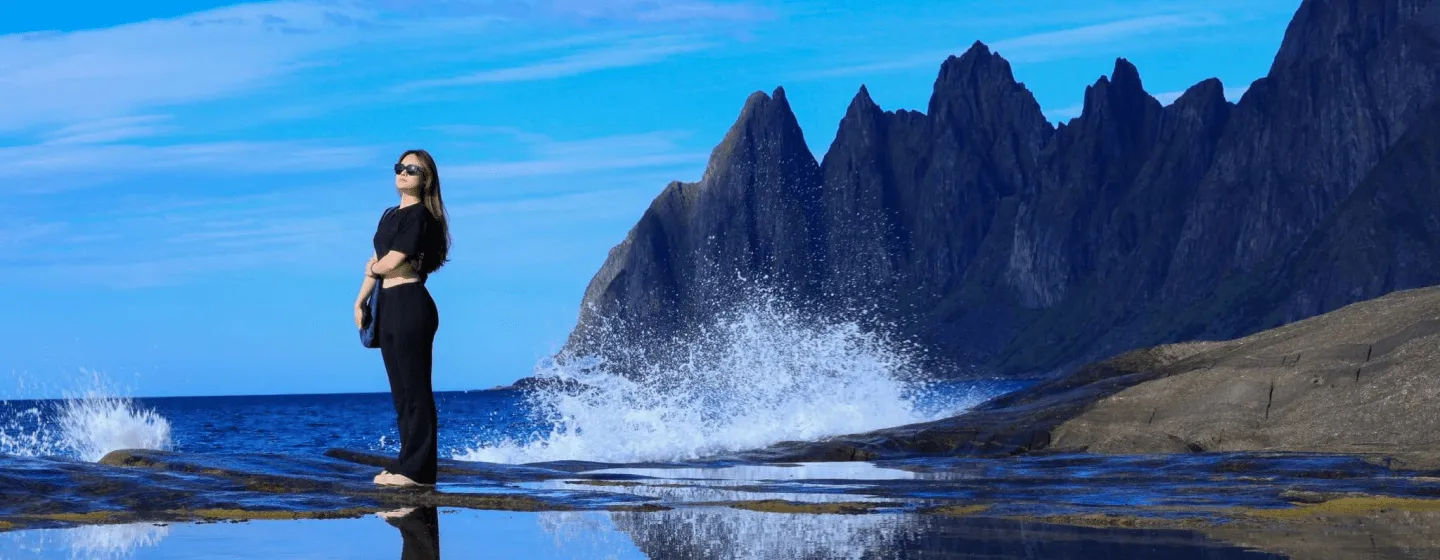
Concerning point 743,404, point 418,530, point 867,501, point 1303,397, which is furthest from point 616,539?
point 743,404

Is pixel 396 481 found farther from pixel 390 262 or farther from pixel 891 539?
pixel 891 539

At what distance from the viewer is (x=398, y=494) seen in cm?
1113

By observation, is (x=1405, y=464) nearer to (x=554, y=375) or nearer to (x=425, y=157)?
(x=425, y=157)

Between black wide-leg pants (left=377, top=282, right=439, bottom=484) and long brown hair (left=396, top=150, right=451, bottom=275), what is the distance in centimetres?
22

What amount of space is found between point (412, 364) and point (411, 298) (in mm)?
511

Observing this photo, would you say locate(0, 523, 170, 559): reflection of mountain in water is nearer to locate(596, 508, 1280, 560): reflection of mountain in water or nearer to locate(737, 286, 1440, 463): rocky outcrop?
locate(596, 508, 1280, 560): reflection of mountain in water

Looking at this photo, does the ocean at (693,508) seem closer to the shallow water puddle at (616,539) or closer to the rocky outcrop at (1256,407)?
the shallow water puddle at (616,539)

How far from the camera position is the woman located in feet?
37.7

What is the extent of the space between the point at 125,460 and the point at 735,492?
5769mm

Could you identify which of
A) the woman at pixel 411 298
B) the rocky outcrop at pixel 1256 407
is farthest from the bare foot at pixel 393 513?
the rocky outcrop at pixel 1256 407

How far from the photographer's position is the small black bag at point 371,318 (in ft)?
38.2

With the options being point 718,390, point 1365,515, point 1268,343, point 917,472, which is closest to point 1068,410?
point 1268,343

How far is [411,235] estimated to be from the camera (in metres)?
11.4

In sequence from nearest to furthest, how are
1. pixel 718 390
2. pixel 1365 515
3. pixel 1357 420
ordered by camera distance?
pixel 1365 515 < pixel 1357 420 < pixel 718 390
